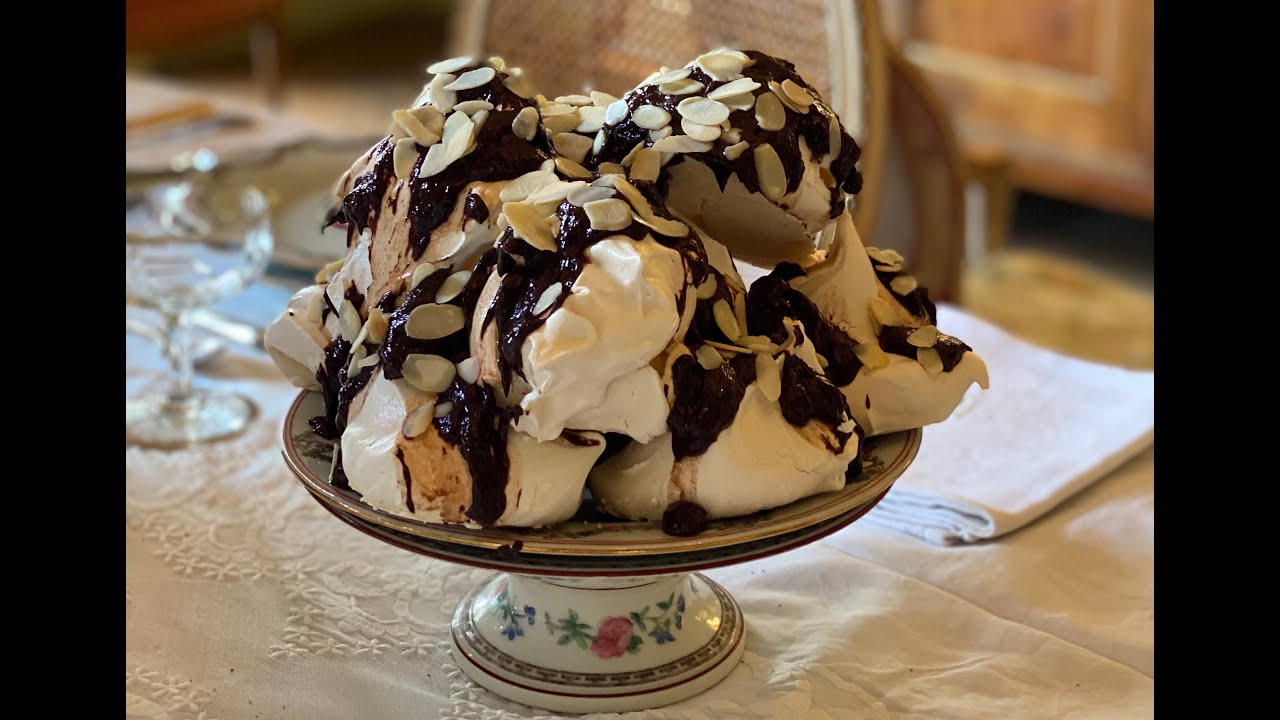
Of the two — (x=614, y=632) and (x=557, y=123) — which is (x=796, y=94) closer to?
(x=557, y=123)

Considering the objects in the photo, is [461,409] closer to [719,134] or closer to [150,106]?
[719,134]

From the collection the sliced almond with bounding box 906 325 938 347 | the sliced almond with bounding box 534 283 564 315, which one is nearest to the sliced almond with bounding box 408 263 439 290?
the sliced almond with bounding box 534 283 564 315

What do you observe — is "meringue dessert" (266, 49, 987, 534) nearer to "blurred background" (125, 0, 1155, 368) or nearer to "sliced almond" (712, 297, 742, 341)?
"sliced almond" (712, 297, 742, 341)

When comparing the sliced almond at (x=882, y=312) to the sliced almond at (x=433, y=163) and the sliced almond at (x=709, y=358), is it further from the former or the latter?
the sliced almond at (x=433, y=163)

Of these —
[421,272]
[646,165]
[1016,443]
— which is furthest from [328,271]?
[1016,443]

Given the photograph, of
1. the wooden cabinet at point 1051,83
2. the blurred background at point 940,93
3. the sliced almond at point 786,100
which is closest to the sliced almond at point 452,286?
the sliced almond at point 786,100

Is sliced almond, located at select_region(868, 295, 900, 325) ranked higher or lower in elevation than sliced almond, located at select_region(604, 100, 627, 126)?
lower

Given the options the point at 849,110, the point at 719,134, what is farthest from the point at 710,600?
the point at 849,110
